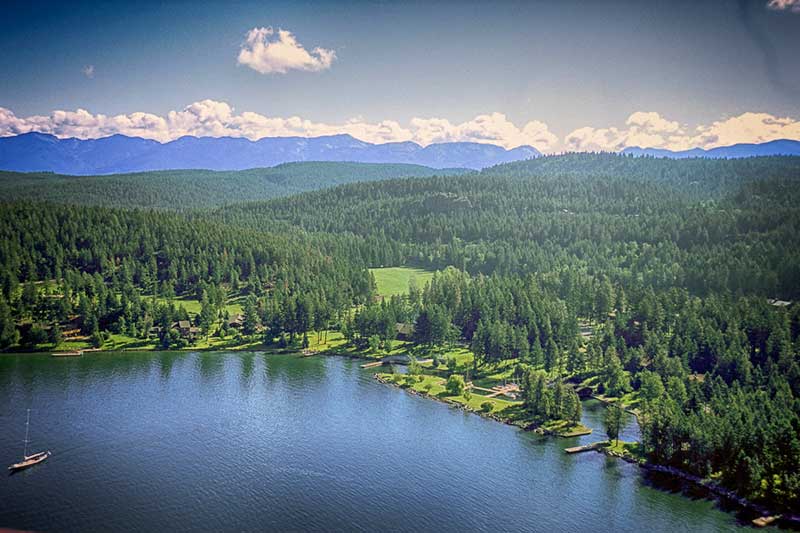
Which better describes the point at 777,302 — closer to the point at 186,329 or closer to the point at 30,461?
the point at 186,329

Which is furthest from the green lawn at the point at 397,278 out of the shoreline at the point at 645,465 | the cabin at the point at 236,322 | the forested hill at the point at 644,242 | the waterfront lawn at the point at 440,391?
the waterfront lawn at the point at 440,391

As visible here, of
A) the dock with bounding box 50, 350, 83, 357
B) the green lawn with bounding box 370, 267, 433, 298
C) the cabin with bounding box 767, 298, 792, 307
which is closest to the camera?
the dock with bounding box 50, 350, 83, 357

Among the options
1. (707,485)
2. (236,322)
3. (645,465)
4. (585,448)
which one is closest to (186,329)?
(236,322)

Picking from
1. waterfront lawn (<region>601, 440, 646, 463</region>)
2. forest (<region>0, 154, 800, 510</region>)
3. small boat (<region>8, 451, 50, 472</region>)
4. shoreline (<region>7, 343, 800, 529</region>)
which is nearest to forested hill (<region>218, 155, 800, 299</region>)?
forest (<region>0, 154, 800, 510</region>)

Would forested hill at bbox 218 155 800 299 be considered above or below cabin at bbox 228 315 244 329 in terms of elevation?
above

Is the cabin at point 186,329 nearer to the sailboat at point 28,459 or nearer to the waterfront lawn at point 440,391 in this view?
the waterfront lawn at point 440,391

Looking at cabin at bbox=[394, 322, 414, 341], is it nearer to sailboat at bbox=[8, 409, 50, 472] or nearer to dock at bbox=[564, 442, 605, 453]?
dock at bbox=[564, 442, 605, 453]
